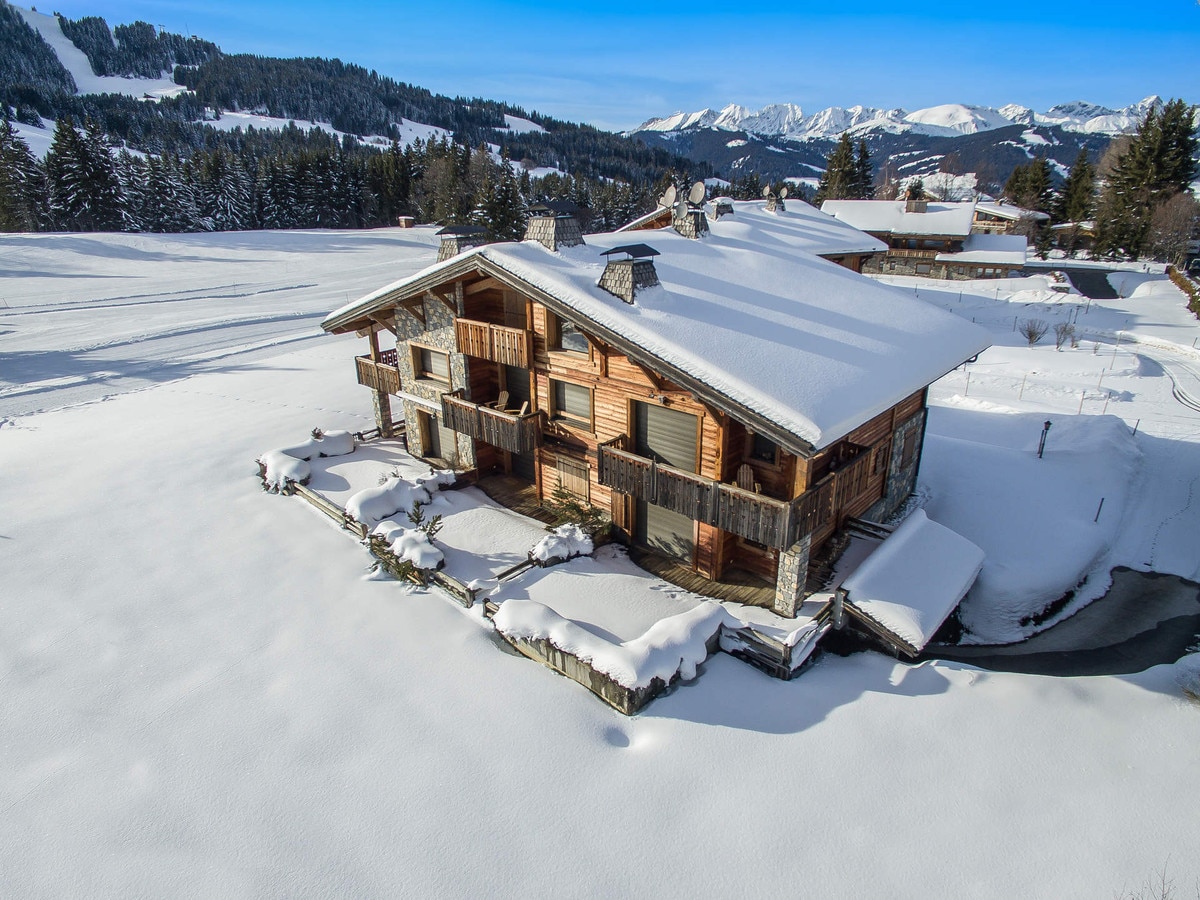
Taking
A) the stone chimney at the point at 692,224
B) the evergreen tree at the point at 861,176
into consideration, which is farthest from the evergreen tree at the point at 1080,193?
the stone chimney at the point at 692,224

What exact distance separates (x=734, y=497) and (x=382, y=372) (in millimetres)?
13282

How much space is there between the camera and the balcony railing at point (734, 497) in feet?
37.7

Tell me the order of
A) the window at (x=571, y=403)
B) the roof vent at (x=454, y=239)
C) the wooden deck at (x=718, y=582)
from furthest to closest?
the roof vent at (x=454, y=239), the window at (x=571, y=403), the wooden deck at (x=718, y=582)

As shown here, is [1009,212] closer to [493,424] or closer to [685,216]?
[685,216]

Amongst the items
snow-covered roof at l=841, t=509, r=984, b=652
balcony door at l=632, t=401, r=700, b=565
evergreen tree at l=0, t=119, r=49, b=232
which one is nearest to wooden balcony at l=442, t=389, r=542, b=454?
balcony door at l=632, t=401, r=700, b=565

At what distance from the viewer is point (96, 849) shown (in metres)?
7.81

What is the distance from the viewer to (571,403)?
16.0 m

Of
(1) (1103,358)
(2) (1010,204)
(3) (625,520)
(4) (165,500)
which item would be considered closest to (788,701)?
(3) (625,520)

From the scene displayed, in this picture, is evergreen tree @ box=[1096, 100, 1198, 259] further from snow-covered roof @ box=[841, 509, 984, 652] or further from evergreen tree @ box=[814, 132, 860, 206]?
snow-covered roof @ box=[841, 509, 984, 652]

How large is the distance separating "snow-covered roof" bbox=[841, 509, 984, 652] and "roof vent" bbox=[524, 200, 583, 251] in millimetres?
10300

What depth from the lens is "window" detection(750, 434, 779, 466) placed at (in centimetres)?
1320

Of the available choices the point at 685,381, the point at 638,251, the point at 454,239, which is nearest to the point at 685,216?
the point at 454,239

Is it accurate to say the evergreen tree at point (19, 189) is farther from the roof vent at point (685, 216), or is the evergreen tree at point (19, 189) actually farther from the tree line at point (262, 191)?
the roof vent at point (685, 216)

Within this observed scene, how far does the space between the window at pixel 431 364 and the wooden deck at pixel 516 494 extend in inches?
129
